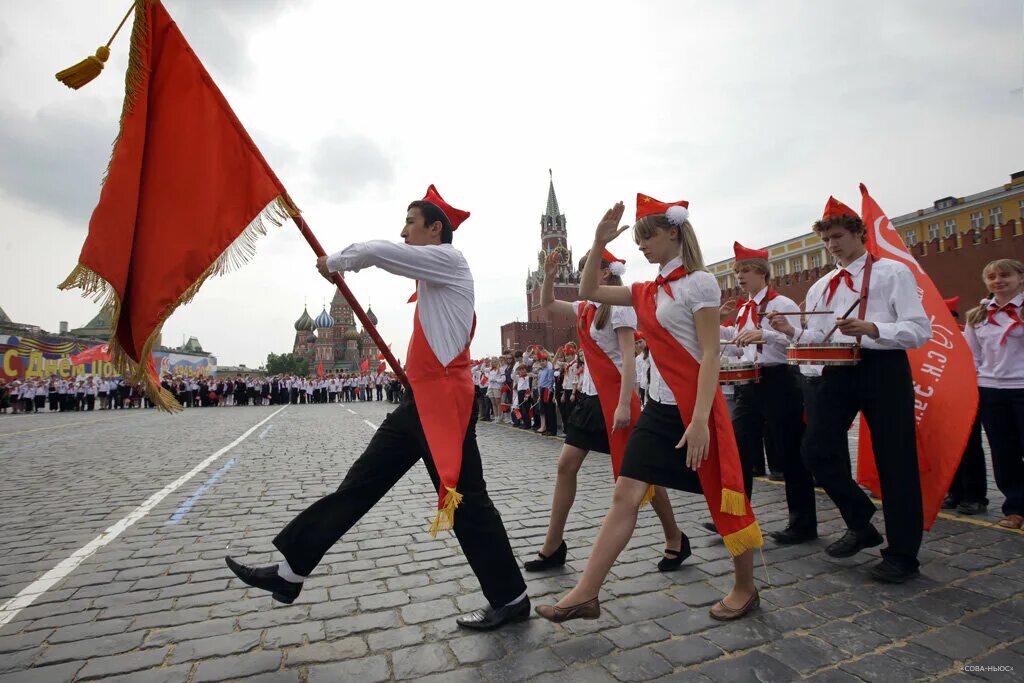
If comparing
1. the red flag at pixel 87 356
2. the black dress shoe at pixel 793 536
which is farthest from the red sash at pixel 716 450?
the red flag at pixel 87 356

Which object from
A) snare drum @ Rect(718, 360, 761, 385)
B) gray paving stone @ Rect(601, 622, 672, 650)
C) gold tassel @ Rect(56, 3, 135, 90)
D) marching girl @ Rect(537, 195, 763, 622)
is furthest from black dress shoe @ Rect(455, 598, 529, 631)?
gold tassel @ Rect(56, 3, 135, 90)

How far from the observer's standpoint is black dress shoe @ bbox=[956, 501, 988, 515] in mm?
4952

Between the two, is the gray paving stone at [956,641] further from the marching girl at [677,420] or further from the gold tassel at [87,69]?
the gold tassel at [87,69]

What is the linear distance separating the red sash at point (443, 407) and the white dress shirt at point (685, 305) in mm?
1083

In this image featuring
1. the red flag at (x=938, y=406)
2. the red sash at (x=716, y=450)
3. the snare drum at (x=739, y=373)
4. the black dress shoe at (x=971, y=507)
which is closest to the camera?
the red sash at (x=716, y=450)

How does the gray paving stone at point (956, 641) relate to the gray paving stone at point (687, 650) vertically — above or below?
below

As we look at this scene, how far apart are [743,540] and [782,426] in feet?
6.54

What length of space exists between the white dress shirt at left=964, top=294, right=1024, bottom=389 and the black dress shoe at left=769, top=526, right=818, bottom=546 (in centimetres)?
217

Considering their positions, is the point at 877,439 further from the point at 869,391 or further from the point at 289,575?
the point at 289,575

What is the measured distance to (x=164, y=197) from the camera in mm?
3172

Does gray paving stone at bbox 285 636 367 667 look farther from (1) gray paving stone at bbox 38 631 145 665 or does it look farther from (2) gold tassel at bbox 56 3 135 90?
(2) gold tassel at bbox 56 3 135 90

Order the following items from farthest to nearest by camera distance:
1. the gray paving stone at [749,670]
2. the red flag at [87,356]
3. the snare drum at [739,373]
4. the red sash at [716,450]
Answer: the red flag at [87,356] → the snare drum at [739,373] → the red sash at [716,450] → the gray paving stone at [749,670]

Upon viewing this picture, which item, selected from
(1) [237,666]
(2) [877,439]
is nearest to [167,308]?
(1) [237,666]

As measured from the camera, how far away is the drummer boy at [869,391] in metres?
3.45
